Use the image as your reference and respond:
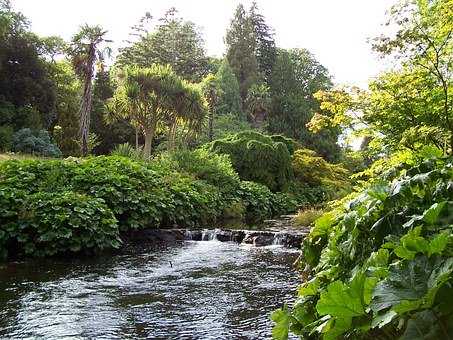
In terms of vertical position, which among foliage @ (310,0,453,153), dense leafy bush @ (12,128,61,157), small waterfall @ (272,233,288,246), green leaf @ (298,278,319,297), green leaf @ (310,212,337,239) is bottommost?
small waterfall @ (272,233,288,246)

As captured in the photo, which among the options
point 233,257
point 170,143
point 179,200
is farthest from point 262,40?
point 233,257

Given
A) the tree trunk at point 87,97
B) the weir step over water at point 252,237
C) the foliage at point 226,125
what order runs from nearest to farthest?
the weir step over water at point 252,237
the tree trunk at point 87,97
the foliage at point 226,125

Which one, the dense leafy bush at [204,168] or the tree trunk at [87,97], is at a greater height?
the tree trunk at [87,97]

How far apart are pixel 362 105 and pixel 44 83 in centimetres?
2320

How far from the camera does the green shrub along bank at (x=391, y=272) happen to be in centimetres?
140

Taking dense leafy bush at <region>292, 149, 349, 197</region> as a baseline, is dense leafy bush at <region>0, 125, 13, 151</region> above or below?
above

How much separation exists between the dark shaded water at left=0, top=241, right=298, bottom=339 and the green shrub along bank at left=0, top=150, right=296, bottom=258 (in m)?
0.59

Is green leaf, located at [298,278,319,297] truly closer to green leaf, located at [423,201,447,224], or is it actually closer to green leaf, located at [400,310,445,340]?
green leaf, located at [423,201,447,224]

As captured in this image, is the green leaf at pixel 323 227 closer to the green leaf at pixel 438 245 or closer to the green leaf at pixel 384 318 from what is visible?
the green leaf at pixel 438 245

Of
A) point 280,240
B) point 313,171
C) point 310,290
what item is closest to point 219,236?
point 280,240

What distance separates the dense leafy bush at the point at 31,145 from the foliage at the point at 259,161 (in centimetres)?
744

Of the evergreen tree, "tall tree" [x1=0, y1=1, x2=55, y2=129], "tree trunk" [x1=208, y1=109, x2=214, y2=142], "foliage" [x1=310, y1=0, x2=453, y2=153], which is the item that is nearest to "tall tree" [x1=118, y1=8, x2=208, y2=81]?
the evergreen tree

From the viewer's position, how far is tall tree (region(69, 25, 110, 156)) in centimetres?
2141

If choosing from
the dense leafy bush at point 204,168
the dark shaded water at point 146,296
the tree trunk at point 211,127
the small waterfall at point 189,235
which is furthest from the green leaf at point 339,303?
the tree trunk at point 211,127
